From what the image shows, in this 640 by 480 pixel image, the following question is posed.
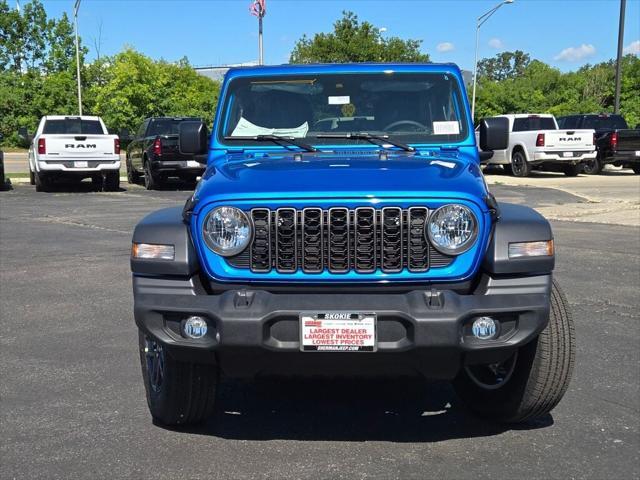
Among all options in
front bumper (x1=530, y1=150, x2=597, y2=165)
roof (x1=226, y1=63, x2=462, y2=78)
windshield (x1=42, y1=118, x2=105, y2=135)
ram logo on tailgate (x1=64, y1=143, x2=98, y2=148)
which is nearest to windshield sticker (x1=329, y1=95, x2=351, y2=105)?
roof (x1=226, y1=63, x2=462, y2=78)

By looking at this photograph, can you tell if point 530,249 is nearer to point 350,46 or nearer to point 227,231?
point 227,231

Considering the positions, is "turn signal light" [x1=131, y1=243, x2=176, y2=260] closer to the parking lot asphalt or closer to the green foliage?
the parking lot asphalt

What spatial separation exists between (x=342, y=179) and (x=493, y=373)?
147 cm

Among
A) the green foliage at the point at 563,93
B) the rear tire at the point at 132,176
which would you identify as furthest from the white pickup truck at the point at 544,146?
the green foliage at the point at 563,93

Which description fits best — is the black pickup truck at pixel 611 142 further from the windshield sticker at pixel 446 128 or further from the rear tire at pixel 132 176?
the windshield sticker at pixel 446 128

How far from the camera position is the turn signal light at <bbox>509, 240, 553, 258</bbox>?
362 cm

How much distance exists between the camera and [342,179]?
144 inches

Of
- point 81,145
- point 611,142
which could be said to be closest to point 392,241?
point 81,145

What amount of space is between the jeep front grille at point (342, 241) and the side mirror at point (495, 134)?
6.67 feet

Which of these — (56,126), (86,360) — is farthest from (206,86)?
(86,360)

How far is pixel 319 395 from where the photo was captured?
4.75m

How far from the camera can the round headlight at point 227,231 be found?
3.61 m

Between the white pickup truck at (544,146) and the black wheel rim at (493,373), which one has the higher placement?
the white pickup truck at (544,146)

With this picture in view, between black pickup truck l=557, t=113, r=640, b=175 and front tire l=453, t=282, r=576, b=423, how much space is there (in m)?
21.6
